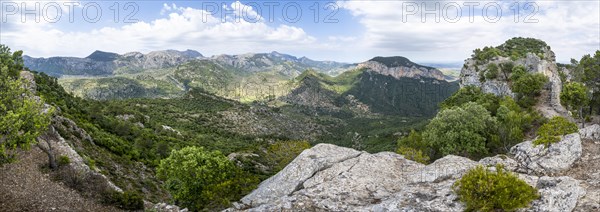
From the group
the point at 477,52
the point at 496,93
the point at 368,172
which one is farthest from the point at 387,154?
the point at 477,52

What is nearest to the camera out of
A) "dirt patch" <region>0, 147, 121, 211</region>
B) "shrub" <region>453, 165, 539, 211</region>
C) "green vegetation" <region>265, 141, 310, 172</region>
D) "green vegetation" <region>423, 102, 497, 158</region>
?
"shrub" <region>453, 165, 539, 211</region>

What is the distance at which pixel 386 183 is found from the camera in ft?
102

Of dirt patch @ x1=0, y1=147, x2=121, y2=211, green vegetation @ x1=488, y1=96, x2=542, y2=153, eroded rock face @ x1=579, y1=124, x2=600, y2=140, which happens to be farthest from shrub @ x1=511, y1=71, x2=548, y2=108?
dirt patch @ x1=0, y1=147, x2=121, y2=211

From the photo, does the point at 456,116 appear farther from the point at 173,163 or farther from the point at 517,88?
the point at 173,163

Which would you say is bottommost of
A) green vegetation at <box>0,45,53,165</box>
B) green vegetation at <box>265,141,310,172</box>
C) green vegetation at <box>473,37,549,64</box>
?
green vegetation at <box>265,141,310,172</box>

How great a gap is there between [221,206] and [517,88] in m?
74.0

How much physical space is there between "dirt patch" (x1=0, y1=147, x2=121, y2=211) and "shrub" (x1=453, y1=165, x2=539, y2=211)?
3517 centimetres

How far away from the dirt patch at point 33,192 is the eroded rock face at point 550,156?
44.5 m

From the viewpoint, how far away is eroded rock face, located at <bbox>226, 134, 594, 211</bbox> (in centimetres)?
2411

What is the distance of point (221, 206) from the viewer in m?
31.0

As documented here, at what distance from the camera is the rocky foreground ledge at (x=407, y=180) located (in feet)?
78.7

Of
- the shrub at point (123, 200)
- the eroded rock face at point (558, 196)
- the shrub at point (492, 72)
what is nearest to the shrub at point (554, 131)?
the eroded rock face at point (558, 196)

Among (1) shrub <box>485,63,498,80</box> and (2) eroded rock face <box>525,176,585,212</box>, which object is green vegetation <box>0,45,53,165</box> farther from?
(1) shrub <box>485,63,498,80</box>

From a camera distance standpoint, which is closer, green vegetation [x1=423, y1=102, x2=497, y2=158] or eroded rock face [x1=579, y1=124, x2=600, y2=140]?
eroded rock face [x1=579, y1=124, x2=600, y2=140]
